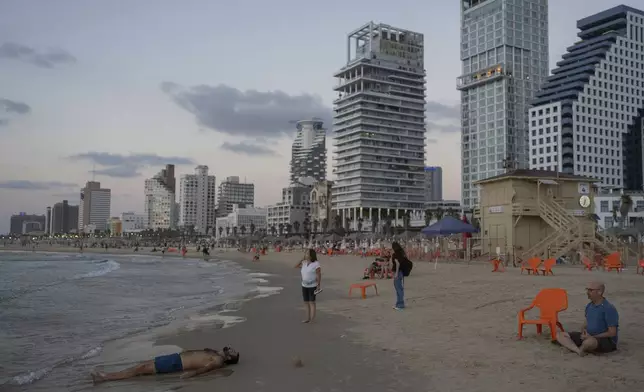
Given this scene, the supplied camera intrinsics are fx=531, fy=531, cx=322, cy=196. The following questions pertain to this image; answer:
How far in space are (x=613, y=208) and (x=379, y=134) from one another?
236ft

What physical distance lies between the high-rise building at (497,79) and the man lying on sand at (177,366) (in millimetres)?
145275

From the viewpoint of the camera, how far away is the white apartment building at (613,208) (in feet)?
285

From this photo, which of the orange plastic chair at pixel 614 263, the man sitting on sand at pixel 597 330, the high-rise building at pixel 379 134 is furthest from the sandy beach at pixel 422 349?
the high-rise building at pixel 379 134

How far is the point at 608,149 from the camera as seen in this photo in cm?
12544

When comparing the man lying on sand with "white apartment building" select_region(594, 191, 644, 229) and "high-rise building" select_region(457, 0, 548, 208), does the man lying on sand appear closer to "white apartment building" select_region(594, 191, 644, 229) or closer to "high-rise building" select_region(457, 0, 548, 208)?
"white apartment building" select_region(594, 191, 644, 229)

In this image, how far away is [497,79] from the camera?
493 ft

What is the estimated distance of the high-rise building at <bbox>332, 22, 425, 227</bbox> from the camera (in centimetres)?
14688

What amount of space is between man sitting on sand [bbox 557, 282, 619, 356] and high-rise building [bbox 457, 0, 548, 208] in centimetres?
14371

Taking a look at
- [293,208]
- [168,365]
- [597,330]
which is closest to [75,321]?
[168,365]

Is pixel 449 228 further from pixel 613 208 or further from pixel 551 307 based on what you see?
pixel 613 208

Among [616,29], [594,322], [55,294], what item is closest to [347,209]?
[616,29]

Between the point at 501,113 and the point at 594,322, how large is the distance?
151m

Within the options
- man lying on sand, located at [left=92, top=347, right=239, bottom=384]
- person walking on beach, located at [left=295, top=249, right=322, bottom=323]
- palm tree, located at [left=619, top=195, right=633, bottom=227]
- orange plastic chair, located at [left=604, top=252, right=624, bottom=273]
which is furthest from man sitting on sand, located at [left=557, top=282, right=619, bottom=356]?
palm tree, located at [left=619, top=195, right=633, bottom=227]

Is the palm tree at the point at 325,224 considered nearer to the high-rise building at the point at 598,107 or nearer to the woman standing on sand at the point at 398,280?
the high-rise building at the point at 598,107
